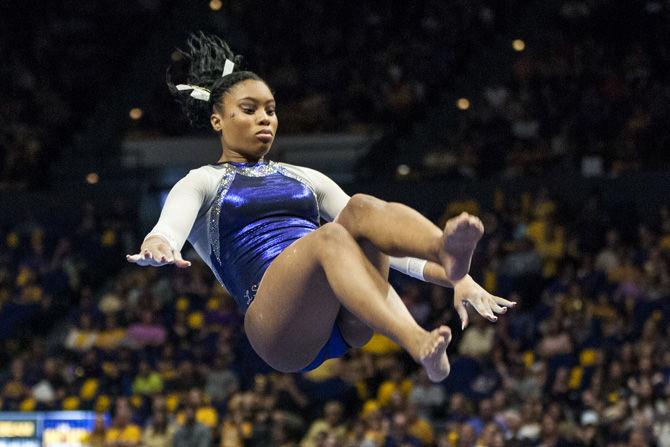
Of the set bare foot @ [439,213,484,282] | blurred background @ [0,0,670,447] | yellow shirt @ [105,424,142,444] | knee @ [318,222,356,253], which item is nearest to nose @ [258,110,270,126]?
knee @ [318,222,356,253]

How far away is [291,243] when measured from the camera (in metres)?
5.34

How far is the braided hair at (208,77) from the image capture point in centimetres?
561

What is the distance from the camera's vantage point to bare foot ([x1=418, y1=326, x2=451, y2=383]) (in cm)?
429

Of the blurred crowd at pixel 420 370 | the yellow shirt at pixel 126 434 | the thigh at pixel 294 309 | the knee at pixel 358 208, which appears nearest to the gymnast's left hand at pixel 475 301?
the knee at pixel 358 208

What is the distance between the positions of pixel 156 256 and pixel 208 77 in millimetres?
1445

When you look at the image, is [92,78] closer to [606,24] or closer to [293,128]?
[293,128]

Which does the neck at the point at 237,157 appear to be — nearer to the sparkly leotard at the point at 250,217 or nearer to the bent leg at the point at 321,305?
the sparkly leotard at the point at 250,217

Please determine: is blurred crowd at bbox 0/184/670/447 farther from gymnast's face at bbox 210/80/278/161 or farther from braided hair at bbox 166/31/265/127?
braided hair at bbox 166/31/265/127

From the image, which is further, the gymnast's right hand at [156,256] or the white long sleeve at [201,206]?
the white long sleeve at [201,206]

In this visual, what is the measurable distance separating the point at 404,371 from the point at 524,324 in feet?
4.31

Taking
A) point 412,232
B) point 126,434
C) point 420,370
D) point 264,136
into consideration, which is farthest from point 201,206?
point 126,434

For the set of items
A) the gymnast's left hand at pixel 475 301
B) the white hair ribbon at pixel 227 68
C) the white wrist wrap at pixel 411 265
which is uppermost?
the white hair ribbon at pixel 227 68

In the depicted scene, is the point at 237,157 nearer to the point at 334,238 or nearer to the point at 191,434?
the point at 334,238

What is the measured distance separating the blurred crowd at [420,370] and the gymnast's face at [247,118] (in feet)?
15.3
